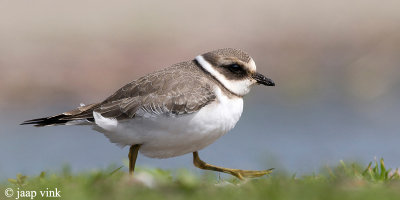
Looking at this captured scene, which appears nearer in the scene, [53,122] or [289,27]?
[53,122]

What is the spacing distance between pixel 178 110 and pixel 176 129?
236 mm

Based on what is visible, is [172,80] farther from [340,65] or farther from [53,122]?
[340,65]

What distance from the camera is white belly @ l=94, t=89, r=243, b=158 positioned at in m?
7.48

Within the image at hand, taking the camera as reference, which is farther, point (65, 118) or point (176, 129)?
point (65, 118)

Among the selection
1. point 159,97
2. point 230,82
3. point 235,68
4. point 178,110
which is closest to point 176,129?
point 178,110

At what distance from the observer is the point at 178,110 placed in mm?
7551

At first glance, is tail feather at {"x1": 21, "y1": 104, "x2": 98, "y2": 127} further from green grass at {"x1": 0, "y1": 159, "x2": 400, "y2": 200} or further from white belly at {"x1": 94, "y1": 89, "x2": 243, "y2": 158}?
green grass at {"x1": 0, "y1": 159, "x2": 400, "y2": 200}

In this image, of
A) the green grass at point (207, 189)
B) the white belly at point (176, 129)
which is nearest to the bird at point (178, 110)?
the white belly at point (176, 129)

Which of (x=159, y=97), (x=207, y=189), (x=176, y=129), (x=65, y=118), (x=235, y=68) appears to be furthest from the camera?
(x=235, y=68)

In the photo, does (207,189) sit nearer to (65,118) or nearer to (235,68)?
(235,68)

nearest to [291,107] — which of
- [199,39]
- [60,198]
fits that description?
[199,39]

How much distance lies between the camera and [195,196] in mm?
5590

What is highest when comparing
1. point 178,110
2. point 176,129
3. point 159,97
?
point 159,97

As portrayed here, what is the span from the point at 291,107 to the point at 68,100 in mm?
7019
